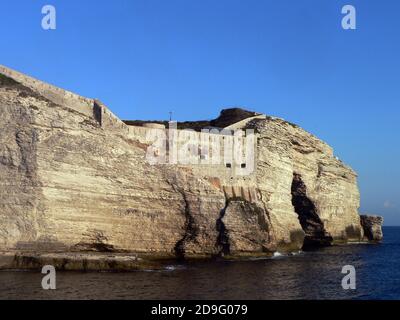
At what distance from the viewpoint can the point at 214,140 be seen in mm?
48719

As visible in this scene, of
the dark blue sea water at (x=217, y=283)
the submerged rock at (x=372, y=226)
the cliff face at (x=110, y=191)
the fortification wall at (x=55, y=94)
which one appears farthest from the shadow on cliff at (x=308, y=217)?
the fortification wall at (x=55, y=94)

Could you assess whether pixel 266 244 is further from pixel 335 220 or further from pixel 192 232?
pixel 335 220

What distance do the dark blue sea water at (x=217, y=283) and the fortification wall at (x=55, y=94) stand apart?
13.5 m

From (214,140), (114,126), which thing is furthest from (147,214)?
(214,140)

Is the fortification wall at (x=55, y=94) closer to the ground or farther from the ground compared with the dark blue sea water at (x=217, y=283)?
farther from the ground

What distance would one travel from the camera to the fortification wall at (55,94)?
3856cm

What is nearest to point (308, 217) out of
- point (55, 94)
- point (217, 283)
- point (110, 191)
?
point (110, 191)

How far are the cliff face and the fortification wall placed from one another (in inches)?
3.1

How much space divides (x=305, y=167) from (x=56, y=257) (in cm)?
3891

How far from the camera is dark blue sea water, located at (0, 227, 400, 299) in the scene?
2694cm

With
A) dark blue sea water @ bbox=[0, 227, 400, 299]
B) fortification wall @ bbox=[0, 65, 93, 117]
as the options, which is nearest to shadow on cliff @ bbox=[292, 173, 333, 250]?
dark blue sea water @ bbox=[0, 227, 400, 299]

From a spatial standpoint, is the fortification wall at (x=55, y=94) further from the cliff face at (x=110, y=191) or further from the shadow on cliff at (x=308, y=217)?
the shadow on cliff at (x=308, y=217)

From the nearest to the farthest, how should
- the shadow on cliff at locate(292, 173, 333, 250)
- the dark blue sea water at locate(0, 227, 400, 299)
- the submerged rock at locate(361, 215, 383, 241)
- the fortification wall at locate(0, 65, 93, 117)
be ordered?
1. the dark blue sea water at locate(0, 227, 400, 299)
2. the fortification wall at locate(0, 65, 93, 117)
3. the shadow on cliff at locate(292, 173, 333, 250)
4. the submerged rock at locate(361, 215, 383, 241)

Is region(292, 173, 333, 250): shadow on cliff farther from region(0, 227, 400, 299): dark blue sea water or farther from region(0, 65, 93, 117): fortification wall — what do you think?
region(0, 65, 93, 117): fortification wall
